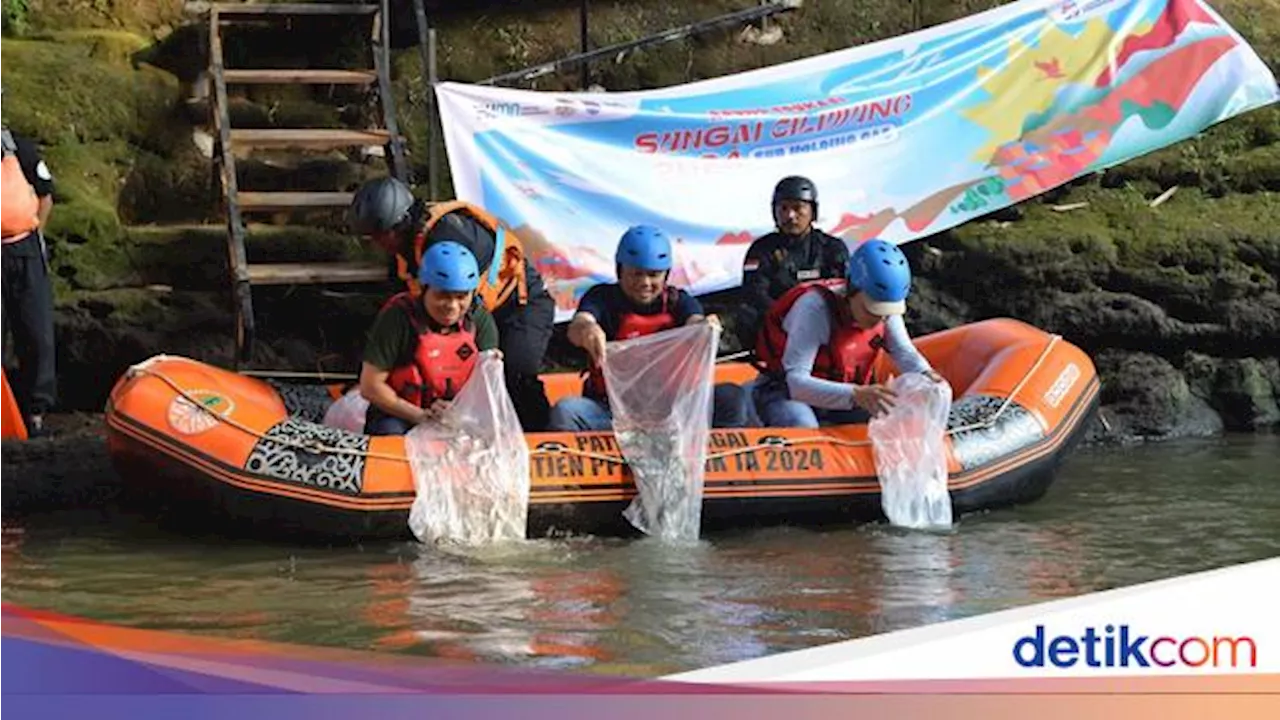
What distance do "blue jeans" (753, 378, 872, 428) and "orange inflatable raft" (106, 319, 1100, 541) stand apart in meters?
0.16

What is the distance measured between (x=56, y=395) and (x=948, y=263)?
15.8ft

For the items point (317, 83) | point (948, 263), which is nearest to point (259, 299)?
point (317, 83)

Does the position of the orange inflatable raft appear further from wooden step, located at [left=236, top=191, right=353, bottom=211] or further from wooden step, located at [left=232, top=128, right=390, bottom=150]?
wooden step, located at [left=232, top=128, right=390, bottom=150]

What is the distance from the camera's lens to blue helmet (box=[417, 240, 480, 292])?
666cm

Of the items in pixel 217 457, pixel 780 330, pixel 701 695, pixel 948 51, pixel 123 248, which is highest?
pixel 948 51

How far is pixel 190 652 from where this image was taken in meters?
3.96

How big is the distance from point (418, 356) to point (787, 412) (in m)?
1.58

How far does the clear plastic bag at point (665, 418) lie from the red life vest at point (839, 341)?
53cm

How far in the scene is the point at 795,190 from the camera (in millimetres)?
8180

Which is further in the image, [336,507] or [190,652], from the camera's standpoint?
[336,507]

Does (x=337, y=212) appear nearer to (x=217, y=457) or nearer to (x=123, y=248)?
(x=123, y=248)

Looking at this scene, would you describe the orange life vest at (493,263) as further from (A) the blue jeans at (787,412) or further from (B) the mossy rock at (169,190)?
(B) the mossy rock at (169,190)

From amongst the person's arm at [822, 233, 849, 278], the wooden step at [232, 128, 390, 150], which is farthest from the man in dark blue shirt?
the wooden step at [232, 128, 390, 150]

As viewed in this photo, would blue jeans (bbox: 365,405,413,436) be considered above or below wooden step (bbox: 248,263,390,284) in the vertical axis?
below
